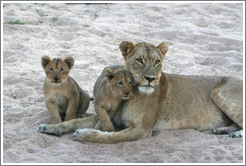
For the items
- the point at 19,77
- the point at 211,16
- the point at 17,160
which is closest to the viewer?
the point at 17,160

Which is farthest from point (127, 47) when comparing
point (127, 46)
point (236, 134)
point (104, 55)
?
point (104, 55)

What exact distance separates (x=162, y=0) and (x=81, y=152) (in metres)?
6.42

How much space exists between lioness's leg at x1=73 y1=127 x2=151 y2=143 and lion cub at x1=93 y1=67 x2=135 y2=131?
0.16 metres

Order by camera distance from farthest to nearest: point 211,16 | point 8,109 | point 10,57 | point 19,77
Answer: point 211,16, point 10,57, point 19,77, point 8,109

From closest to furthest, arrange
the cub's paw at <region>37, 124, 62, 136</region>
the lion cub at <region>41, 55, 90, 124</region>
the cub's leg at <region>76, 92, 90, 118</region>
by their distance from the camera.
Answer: the cub's paw at <region>37, 124, 62, 136</region>, the lion cub at <region>41, 55, 90, 124</region>, the cub's leg at <region>76, 92, 90, 118</region>

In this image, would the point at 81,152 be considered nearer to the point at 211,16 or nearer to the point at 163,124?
Answer: the point at 163,124

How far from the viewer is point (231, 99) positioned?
464cm

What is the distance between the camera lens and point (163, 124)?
4570 mm

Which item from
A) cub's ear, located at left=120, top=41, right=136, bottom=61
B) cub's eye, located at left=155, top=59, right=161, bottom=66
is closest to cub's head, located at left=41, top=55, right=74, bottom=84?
cub's ear, located at left=120, top=41, right=136, bottom=61

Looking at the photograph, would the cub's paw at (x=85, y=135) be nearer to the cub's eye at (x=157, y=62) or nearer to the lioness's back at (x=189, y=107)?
the lioness's back at (x=189, y=107)

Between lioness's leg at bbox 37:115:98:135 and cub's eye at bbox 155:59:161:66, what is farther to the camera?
lioness's leg at bbox 37:115:98:135

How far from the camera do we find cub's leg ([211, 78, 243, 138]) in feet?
15.1

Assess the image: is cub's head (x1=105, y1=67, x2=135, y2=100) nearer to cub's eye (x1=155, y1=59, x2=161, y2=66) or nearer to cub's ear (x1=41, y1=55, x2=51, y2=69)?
cub's eye (x1=155, y1=59, x2=161, y2=66)

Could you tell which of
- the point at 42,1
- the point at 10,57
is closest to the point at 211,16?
the point at 42,1
